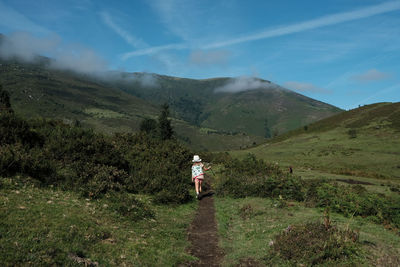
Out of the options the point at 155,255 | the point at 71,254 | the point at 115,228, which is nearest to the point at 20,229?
the point at 71,254

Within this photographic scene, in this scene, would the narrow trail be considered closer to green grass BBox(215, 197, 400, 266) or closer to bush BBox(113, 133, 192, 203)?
green grass BBox(215, 197, 400, 266)

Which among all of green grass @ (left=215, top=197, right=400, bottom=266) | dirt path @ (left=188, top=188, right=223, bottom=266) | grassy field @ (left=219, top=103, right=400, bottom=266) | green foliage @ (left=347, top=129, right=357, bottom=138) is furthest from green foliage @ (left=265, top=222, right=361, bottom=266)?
green foliage @ (left=347, top=129, right=357, bottom=138)

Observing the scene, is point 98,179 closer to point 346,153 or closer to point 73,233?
point 73,233

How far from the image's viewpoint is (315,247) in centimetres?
828

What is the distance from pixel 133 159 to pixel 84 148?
16.3 ft

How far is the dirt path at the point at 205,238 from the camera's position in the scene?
30.1 feet

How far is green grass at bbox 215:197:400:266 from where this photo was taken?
28.7ft

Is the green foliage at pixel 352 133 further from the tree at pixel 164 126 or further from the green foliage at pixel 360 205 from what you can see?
the green foliage at pixel 360 205

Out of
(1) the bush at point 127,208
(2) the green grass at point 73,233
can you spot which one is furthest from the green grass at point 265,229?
(1) the bush at point 127,208

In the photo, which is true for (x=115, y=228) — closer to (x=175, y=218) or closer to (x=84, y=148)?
(x=175, y=218)

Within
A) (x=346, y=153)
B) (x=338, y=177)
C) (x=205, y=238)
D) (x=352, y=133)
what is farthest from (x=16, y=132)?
(x=352, y=133)

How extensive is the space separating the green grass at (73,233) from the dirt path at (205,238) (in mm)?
438

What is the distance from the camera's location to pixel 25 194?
9961 mm

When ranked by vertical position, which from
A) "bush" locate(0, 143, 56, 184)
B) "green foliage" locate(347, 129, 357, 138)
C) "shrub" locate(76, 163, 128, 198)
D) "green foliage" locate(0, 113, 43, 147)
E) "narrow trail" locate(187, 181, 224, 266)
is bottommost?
"narrow trail" locate(187, 181, 224, 266)
